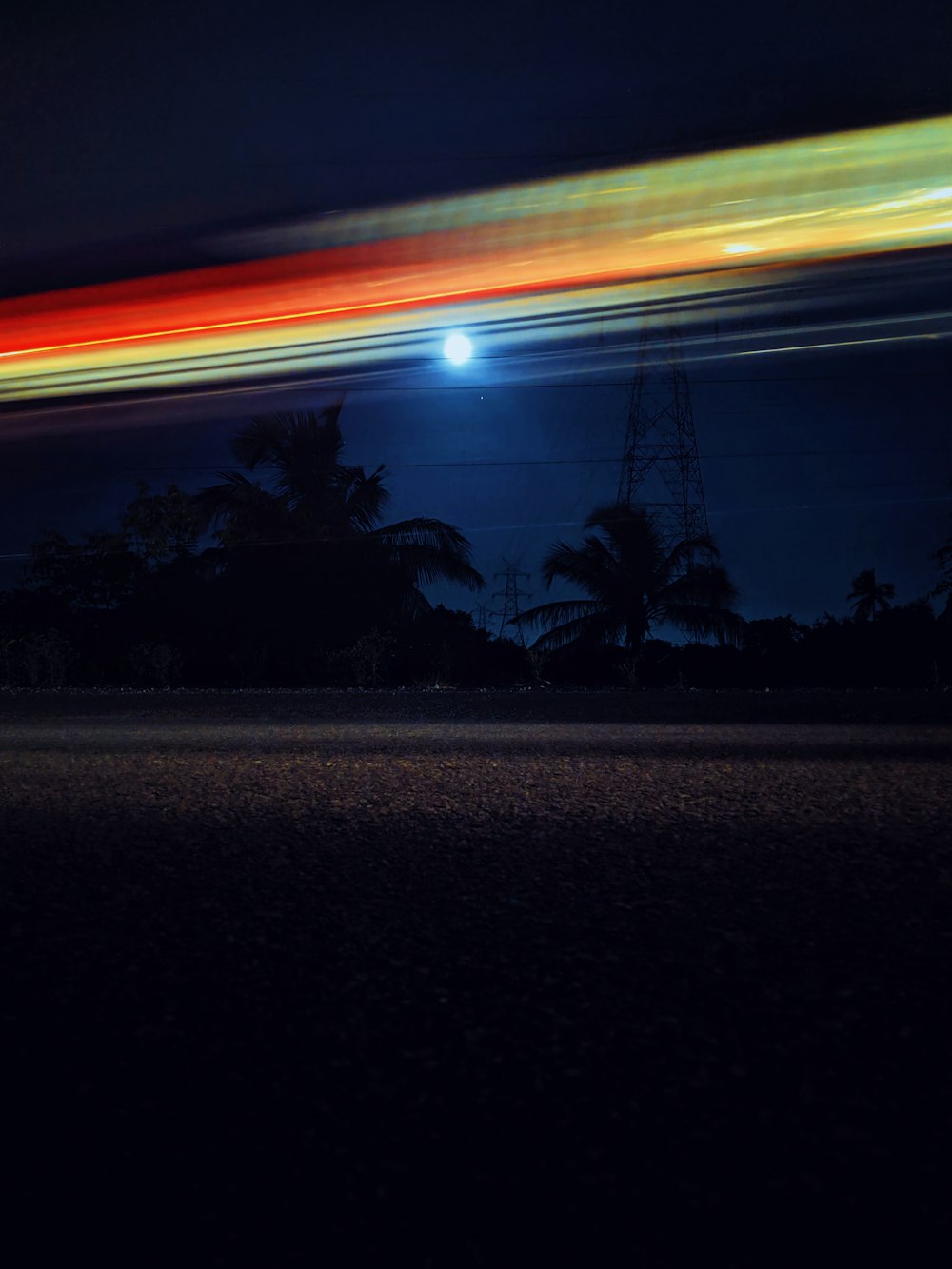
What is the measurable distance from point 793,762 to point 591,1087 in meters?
4.47

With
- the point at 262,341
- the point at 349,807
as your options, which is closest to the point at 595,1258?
the point at 349,807

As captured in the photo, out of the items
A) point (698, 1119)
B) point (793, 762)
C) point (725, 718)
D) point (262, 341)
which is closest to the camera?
point (698, 1119)

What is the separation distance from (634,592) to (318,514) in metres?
7.73

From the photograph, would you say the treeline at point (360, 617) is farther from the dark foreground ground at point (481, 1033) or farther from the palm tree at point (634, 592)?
the dark foreground ground at point (481, 1033)

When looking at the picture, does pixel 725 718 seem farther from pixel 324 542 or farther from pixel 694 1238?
pixel 324 542

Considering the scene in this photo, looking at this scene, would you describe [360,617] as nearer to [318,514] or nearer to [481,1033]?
[318,514]

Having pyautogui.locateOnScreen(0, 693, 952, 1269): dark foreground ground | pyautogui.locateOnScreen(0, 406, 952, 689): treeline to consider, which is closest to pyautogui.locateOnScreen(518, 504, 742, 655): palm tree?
pyautogui.locateOnScreen(0, 406, 952, 689): treeline

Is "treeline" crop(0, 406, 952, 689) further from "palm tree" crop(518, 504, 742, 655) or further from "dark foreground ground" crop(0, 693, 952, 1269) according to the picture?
"dark foreground ground" crop(0, 693, 952, 1269)

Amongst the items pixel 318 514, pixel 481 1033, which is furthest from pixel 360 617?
pixel 481 1033

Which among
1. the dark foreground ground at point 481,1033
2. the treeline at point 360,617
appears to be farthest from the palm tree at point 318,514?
the dark foreground ground at point 481,1033

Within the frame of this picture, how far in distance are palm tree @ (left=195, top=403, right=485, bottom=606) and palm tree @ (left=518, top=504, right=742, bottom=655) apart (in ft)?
7.58

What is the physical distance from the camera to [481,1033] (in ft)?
5.82

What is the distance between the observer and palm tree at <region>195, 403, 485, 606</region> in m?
19.6

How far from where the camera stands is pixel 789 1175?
4.22ft
